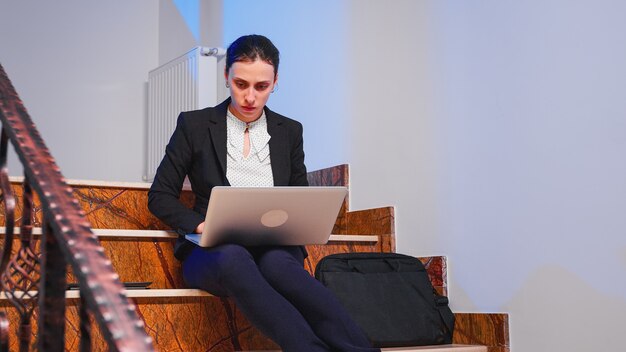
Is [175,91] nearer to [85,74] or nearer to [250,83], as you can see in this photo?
[85,74]

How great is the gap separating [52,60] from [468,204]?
2.43 meters

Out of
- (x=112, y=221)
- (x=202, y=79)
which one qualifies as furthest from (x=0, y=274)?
(x=202, y=79)

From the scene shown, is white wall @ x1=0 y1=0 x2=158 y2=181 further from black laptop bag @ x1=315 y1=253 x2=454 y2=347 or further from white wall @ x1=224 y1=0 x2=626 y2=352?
black laptop bag @ x1=315 y1=253 x2=454 y2=347

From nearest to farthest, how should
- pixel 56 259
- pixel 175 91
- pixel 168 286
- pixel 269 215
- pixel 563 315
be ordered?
pixel 56 259 → pixel 269 215 → pixel 563 315 → pixel 168 286 → pixel 175 91

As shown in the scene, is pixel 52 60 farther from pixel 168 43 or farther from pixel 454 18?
pixel 454 18

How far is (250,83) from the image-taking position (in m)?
2.21

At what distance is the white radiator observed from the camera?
154 inches

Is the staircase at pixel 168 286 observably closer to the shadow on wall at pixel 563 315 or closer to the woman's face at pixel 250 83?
the shadow on wall at pixel 563 315

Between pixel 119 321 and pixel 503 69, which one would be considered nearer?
pixel 119 321

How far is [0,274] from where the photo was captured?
1170 mm

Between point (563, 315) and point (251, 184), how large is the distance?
0.91 metres

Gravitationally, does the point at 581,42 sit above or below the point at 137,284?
above

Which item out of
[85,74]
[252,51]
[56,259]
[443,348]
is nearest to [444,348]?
[443,348]

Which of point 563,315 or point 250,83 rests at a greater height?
point 250,83
